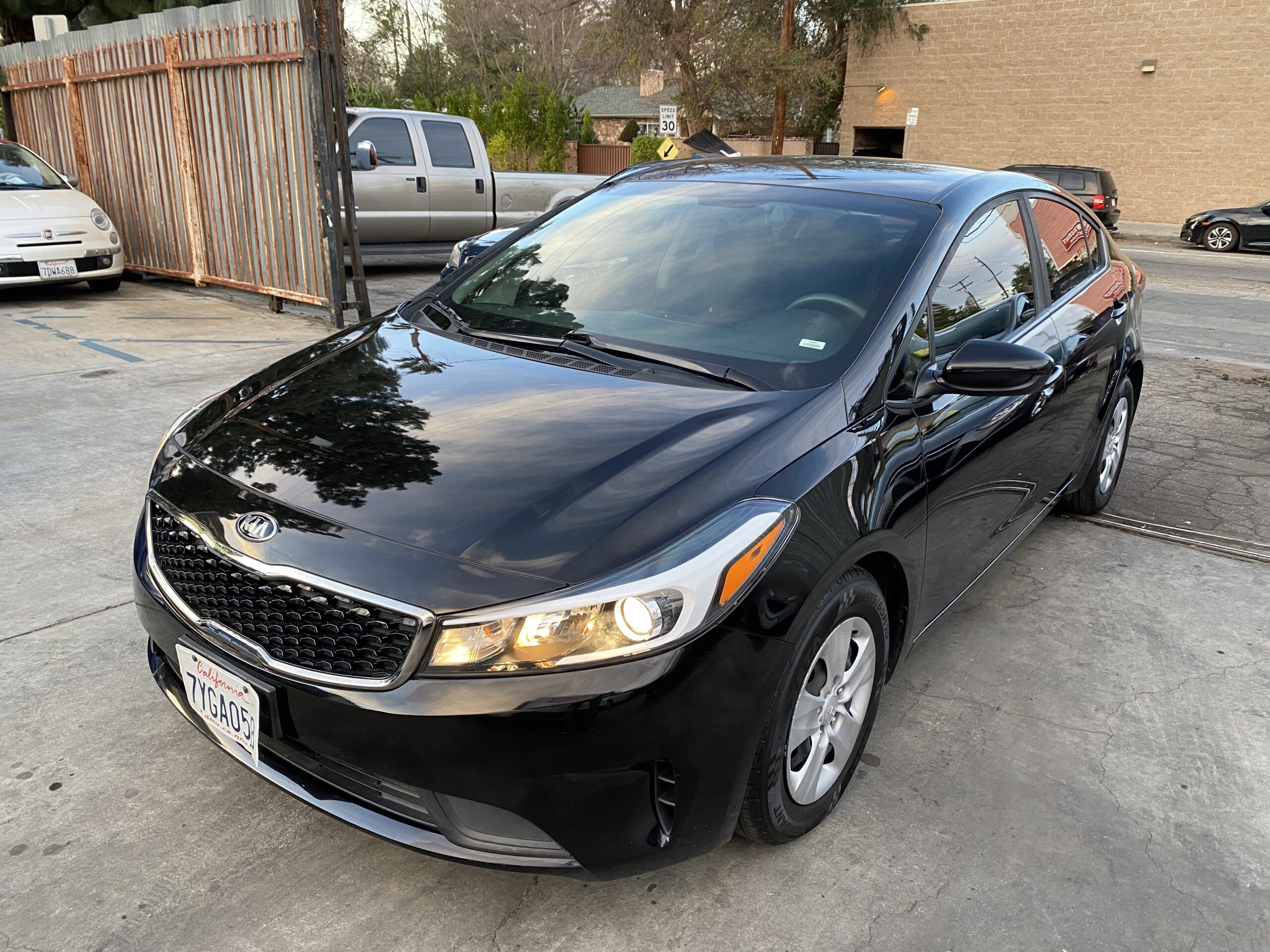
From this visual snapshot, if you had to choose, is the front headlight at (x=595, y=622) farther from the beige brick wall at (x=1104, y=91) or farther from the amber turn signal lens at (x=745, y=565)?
the beige brick wall at (x=1104, y=91)

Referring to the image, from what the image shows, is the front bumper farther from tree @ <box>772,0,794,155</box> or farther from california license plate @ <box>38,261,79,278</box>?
tree @ <box>772,0,794,155</box>

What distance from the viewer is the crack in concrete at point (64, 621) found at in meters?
3.30

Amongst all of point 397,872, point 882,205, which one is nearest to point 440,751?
point 397,872

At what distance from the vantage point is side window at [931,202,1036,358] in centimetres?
294

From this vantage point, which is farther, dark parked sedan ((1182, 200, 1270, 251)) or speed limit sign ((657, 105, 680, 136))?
dark parked sedan ((1182, 200, 1270, 251))

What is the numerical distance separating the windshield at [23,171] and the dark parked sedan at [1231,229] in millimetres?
20905

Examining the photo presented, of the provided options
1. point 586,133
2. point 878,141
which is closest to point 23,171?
point 878,141

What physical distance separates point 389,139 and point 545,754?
437 inches

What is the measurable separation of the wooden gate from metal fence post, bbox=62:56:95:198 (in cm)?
2349

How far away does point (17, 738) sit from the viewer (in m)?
2.78

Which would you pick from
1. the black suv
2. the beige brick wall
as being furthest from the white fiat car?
the beige brick wall

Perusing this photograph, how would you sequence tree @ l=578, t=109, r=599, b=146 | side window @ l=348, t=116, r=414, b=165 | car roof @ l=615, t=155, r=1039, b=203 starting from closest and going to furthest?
car roof @ l=615, t=155, r=1039, b=203
side window @ l=348, t=116, r=414, b=165
tree @ l=578, t=109, r=599, b=146

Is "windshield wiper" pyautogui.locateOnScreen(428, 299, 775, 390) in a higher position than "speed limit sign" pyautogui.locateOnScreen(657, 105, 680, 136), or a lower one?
lower

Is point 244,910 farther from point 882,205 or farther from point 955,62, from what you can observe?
point 955,62
